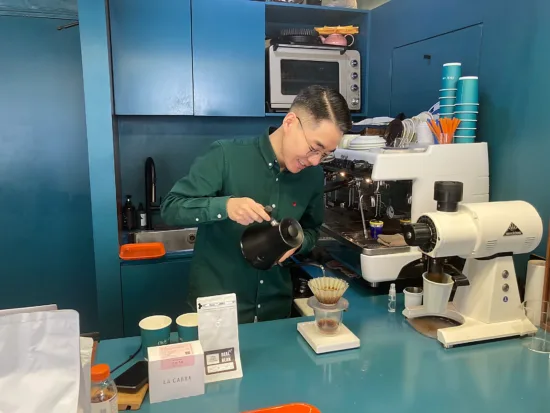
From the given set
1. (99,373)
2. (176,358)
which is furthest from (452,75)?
(99,373)

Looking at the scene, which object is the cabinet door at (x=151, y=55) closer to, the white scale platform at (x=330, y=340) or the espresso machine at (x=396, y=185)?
the espresso machine at (x=396, y=185)

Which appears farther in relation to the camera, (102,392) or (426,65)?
(426,65)

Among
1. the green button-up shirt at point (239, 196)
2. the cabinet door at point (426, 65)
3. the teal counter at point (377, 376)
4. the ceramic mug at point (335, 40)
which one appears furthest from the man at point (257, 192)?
the ceramic mug at point (335, 40)

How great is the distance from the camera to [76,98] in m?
2.80

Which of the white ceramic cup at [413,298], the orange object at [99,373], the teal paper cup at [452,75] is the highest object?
the teal paper cup at [452,75]

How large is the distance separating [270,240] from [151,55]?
62.1 inches

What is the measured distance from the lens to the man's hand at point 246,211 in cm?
129

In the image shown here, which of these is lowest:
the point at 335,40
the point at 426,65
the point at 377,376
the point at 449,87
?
the point at 377,376

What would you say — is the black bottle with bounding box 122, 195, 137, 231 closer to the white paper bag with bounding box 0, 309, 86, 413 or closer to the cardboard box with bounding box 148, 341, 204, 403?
the cardboard box with bounding box 148, 341, 204, 403

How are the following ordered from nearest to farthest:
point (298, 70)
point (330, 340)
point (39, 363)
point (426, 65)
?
point (39, 363) → point (330, 340) → point (426, 65) → point (298, 70)

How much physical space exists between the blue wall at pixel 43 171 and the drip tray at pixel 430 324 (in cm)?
218

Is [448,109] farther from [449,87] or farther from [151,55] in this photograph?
[151,55]

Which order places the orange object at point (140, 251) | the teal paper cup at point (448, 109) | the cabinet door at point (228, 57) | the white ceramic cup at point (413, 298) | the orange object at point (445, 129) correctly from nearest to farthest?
the white ceramic cup at point (413, 298), the orange object at point (445, 129), the teal paper cup at point (448, 109), the orange object at point (140, 251), the cabinet door at point (228, 57)

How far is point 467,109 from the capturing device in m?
1.80
